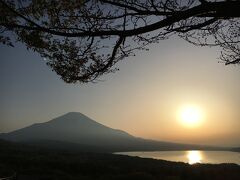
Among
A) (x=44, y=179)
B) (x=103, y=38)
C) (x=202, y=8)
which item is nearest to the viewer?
(x=202, y=8)

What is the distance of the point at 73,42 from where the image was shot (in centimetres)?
1195

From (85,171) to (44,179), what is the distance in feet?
48.8

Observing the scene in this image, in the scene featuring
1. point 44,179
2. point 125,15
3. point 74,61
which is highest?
point 125,15

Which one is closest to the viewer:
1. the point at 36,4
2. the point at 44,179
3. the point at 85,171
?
the point at 36,4

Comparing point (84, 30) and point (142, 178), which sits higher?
point (84, 30)

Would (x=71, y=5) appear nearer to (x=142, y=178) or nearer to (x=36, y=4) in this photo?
(x=36, y=4)

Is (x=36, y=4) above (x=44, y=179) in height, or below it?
above

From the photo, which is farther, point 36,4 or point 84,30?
point 36,4

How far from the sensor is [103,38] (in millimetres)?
11164

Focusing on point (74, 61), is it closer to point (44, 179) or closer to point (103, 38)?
point (103, 38)

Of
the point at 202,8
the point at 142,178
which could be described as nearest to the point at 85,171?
Answer: the point at 142,178

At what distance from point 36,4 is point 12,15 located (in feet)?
3.00

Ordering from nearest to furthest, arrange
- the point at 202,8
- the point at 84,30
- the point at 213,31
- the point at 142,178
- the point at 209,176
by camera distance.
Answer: the point at 202,8 → the point at 84,30 → the point at 213,31 → the point at 142,178 → the point at 209,176

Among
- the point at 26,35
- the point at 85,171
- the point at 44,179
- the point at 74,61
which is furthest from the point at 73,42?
the point at 85,171
